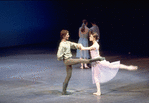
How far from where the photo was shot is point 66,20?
20328 millimetres

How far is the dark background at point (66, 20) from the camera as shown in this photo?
1638 centimetres

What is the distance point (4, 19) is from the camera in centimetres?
1585


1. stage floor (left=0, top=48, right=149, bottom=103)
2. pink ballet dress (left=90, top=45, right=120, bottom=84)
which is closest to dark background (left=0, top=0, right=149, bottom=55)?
stage floor (left=0, top=48, right=149, bottom=103)

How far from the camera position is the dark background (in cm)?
1638

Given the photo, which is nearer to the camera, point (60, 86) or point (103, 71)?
point (103, 71)

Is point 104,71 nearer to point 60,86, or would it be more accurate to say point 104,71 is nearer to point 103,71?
point 103,71

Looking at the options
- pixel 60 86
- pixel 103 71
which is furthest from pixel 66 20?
pixel 103 71

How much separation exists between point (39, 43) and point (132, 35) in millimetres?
7074

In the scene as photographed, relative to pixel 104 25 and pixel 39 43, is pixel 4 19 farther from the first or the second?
pixel 104 25

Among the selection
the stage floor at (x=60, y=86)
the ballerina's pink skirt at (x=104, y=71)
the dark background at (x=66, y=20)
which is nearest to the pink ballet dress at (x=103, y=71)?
the ballerina's pink skirt at (x=104, y=71)

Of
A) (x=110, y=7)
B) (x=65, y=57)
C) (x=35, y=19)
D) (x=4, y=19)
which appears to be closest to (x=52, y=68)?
(x=65, y=57)

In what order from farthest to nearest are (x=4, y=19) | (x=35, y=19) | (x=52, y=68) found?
1. (x=35, y=19)
2. (x=4, y=19)
3. (x=52, y=68)

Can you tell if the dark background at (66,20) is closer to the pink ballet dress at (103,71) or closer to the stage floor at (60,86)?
the stage floor at (60,86)

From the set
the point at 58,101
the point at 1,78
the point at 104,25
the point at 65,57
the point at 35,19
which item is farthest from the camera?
the point at 104,25
